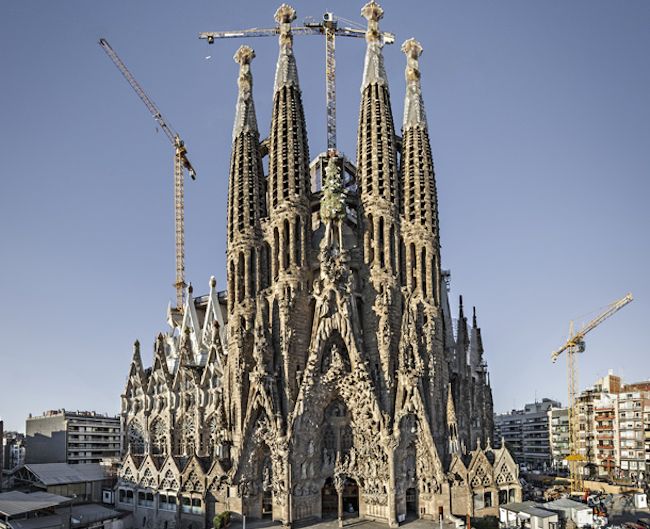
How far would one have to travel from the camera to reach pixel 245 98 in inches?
2584

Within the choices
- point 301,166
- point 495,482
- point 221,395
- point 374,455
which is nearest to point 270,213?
point 301,166

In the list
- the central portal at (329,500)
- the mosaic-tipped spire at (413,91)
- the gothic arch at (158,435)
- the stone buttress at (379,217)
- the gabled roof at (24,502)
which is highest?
the mosaic-tipped spire at (413,91)

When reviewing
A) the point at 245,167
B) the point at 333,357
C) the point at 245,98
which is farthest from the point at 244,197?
the point at 333,357

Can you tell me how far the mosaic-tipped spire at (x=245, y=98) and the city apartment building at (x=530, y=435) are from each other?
71.3 metres

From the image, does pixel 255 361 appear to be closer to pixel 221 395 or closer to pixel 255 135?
pixel 221 395

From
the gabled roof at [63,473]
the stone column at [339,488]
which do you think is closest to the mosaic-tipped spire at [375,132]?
the stone column at [339,488]

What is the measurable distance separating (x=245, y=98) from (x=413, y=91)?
16317 millimetres

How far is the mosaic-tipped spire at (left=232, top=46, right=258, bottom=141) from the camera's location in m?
64.5

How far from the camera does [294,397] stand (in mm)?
54812

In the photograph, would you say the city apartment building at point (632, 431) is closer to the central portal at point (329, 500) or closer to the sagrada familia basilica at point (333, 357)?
the sagrada familia basilica at point (333, 357)

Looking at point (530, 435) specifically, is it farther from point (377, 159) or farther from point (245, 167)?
point (245, 167)

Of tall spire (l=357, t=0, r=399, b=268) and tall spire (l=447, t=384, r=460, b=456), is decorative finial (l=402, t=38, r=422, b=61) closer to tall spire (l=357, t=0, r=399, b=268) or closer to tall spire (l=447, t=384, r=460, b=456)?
tall spire (l=357, t=0, r=399, b=268)

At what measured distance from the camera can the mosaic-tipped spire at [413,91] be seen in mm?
63281

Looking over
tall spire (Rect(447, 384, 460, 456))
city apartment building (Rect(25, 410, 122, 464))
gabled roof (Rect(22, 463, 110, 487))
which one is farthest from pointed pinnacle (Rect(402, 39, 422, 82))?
city apartment building (Rect(25, 410, 122, 464))
